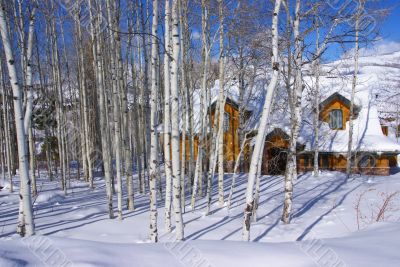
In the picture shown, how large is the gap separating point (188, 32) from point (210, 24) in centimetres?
138

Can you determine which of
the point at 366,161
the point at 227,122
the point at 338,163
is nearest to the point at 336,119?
the point at 338,163

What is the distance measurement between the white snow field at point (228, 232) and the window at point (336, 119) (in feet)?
13.0

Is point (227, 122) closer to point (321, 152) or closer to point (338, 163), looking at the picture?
point (321, 152)

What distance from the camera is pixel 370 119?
21.6 metres

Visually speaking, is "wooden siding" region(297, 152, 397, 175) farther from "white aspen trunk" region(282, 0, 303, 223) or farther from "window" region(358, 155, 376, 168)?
"white aspen trunk" region(282, 0, 303, 223)

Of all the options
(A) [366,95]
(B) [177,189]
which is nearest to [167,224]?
(B) [177,189]

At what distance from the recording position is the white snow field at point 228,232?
312cm

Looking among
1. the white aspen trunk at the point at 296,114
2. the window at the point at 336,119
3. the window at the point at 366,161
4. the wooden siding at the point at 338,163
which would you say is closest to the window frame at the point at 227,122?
the wooden siding at the point at 338,163

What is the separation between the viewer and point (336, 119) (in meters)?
21.6

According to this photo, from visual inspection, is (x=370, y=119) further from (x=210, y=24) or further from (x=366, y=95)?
(x=210, y=24)

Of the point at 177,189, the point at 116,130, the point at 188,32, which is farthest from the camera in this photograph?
the point at 188,32

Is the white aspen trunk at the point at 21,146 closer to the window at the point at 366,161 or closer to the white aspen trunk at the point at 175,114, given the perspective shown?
the white aspen trunk at the point at 175,114

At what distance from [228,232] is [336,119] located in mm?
15593

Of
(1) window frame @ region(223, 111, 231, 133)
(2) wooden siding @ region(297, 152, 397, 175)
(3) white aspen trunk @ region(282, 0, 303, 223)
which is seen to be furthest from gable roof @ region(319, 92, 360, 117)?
(3) white aspen trunk @ region(282, 0, 303, 223)
